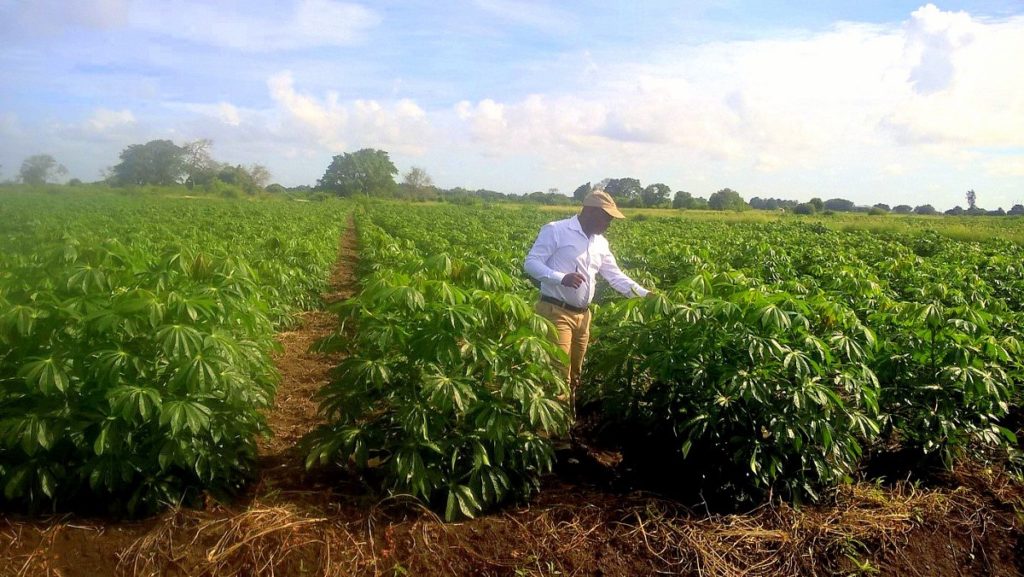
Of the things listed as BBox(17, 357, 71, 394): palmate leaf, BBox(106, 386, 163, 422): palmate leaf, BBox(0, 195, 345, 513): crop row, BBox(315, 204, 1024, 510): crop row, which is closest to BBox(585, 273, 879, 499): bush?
BBox(315, 204, 1024, 510): crop row

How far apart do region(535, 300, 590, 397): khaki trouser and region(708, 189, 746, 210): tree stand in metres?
53.4

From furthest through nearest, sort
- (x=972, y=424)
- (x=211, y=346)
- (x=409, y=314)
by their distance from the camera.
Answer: (x=972, y=424)
(x=409, y=314)
(x=211, y=346)

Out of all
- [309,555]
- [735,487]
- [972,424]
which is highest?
[972,424]

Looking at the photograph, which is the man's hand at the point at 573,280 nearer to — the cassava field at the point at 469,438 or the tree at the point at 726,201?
the cassava field at the point at 469,438

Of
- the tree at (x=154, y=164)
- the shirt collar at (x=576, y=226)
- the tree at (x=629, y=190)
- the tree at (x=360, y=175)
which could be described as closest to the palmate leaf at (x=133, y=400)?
the shirt collar at (x=576, y=226)

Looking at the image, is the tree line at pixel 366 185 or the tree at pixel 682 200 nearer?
the tree line at pixel 366 185

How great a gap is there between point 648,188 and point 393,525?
191 feet

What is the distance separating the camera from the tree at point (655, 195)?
58.3 metres

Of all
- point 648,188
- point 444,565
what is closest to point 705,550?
point 444,565

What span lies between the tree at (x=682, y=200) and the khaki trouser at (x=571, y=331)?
5519cm

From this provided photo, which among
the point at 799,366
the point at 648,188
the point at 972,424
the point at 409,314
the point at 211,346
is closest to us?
the point at 211,346

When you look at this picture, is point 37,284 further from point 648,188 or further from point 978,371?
point 648,188

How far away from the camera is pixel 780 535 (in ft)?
10.2

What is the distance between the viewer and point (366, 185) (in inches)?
2884
